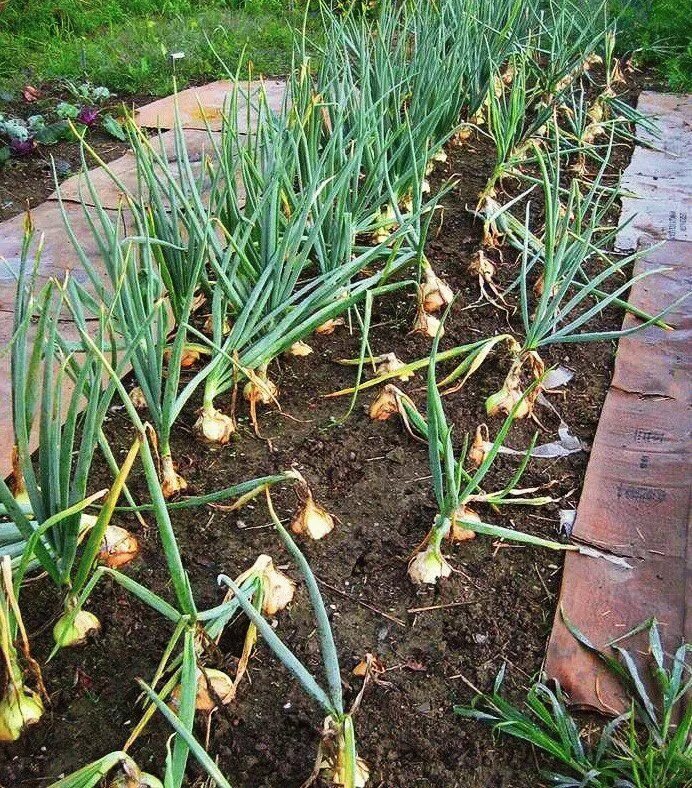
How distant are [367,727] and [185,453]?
2.03 feet

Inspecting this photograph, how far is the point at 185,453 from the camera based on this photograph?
1.49 metres

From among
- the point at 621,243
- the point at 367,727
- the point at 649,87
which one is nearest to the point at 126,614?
the point at 367,727

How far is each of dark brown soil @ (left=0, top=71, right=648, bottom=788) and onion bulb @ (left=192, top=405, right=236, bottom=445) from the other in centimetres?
2

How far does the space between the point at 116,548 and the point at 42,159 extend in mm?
2180

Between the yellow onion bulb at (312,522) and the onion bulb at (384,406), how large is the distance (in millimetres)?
311

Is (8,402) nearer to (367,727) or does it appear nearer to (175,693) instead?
(175,693)

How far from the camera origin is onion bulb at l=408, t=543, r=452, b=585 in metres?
1.26

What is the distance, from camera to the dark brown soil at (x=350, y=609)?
3.37 ft

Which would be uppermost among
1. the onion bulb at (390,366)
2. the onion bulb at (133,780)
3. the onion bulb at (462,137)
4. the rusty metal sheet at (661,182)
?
the onion bulb at (133,780)

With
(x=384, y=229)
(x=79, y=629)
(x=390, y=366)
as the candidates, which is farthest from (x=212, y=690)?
(x=384, y=229)

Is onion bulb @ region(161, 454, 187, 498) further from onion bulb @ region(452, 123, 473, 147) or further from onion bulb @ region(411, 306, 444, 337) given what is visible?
onion bulb @ region(452, 123, 473, 147)

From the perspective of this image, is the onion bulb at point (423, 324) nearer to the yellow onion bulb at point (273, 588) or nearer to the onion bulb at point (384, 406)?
the onion bulb at point (384, 406)

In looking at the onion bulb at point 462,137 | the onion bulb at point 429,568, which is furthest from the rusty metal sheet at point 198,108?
the onion bulb at point 429,568

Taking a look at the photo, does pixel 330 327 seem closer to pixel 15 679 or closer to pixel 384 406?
pixel 384 406
